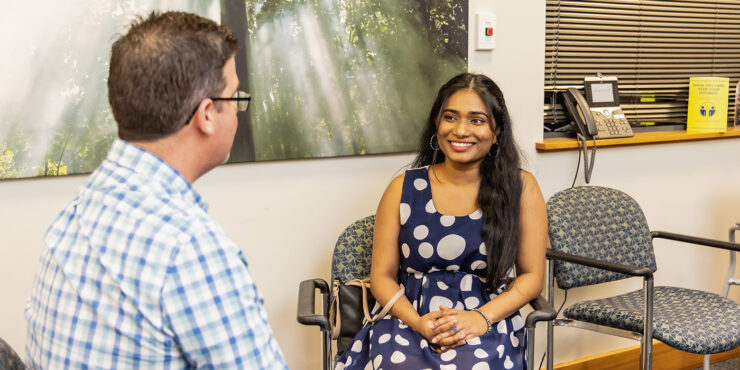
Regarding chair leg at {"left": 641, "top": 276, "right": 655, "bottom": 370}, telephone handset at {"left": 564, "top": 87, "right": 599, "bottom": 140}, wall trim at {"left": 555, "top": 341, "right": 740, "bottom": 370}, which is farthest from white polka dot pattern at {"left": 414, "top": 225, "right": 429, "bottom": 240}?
wall trim at {"left": 555, "top": 341, "right": 740, "bottom": 370}

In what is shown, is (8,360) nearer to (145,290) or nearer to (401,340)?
(145,290)

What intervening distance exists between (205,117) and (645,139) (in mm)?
2409

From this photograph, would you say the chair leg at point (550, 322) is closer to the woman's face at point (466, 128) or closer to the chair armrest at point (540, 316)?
the chair armrest at point (540, 316)

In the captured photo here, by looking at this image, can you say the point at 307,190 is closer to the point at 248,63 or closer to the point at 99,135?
the point at 248,63

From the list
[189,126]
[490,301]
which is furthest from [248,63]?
[189,126]

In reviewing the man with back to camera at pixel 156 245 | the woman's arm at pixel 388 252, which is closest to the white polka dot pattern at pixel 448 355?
the woman's arm at pixel 388 252

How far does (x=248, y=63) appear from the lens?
223 cm

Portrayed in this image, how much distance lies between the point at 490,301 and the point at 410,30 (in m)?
0.97

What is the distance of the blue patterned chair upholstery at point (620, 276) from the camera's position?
232cm

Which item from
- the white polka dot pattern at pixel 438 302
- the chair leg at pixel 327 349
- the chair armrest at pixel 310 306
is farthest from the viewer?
the white polka dot pattern at pixel 438 302

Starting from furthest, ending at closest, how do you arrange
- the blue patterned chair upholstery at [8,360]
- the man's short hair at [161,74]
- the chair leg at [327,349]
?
the chair leg at [327,349] → the blue patterned chair upholstery at [8,360] → the man's short hair at [161,74]

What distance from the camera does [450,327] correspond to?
1.99m

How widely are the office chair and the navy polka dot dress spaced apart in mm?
77

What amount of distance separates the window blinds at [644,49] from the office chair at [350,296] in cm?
108
